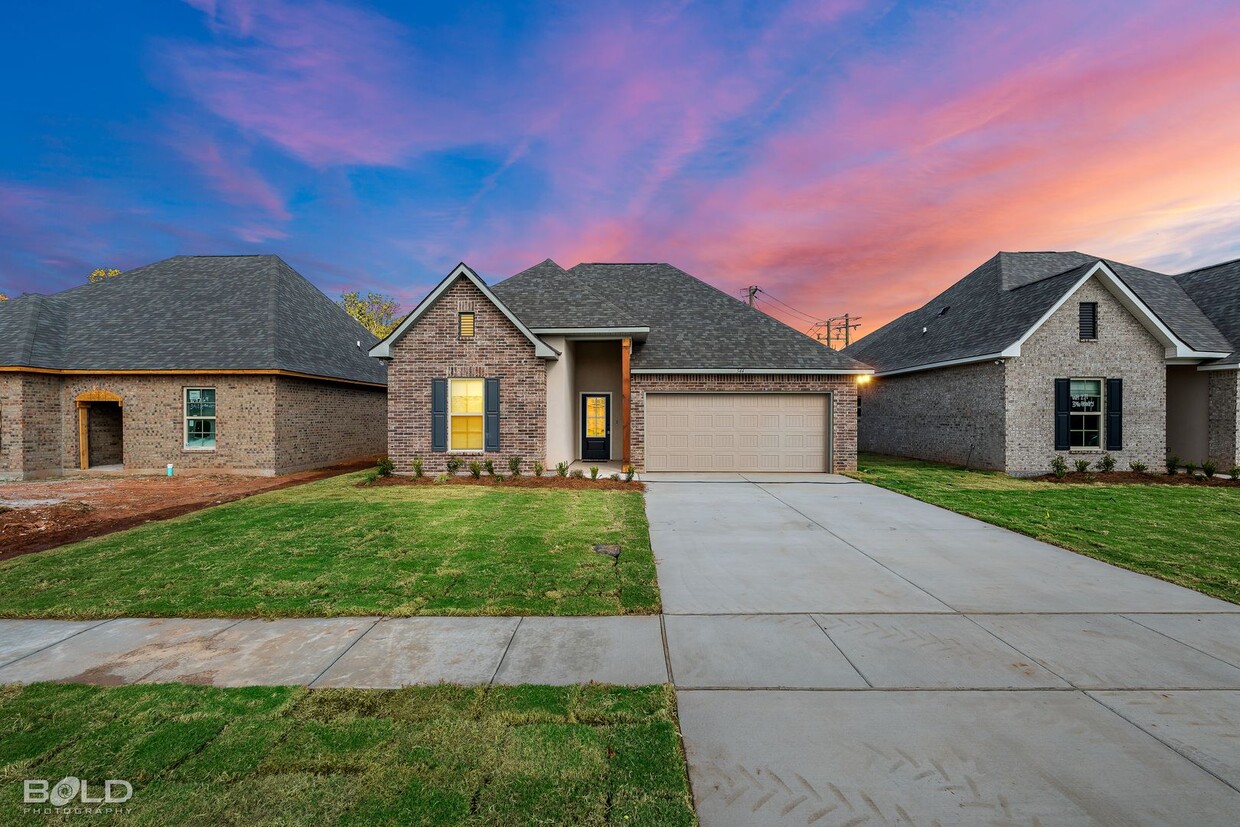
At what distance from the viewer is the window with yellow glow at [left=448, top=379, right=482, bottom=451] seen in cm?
1327

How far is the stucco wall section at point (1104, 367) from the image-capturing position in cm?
1423

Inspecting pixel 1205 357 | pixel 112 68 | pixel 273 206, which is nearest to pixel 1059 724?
pixel 1205 357

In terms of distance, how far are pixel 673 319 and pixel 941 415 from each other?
1028 centimetres

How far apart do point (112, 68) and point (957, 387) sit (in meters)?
36.2

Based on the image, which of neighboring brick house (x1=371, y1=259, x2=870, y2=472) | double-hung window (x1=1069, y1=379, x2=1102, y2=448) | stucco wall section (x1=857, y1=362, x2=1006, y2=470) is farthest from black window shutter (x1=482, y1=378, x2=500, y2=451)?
double-hung window (x1=1069, y1=379, x2=1102, y2=448)

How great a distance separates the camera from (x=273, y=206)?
21.0 metres

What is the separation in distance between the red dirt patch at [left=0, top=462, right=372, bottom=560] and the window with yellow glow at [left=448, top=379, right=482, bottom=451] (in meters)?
4.36

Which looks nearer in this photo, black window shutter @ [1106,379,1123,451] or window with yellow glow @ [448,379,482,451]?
window with yellow glow @ [448,379,482,451]

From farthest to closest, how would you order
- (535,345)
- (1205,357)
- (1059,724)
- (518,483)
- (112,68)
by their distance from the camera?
1. (112,68)
2. (1205,357)
3. (535,345)
4. (518,483)
5. (1059,724)

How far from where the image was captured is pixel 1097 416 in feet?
47.1

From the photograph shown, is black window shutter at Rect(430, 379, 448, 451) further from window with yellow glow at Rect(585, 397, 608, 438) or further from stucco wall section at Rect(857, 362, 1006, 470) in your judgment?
stucco wall section at Rect(857, 362, 1006, 470)

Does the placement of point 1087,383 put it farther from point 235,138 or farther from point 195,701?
point 235,138

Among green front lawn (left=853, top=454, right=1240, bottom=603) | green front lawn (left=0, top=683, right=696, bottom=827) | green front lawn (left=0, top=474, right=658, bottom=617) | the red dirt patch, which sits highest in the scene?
green front lawn (left=0, top=683, right=696, bottom=827)

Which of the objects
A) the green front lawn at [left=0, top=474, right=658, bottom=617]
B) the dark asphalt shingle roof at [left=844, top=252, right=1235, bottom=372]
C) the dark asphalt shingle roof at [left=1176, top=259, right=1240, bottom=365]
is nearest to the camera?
the green front lawn at [left=0, top=474, right=658, bottom=617]
